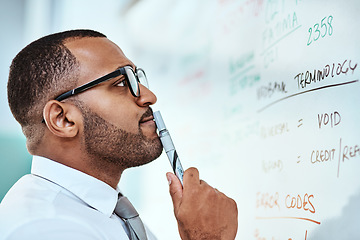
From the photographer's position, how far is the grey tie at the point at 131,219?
0.90 m

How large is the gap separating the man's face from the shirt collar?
53 millimetres

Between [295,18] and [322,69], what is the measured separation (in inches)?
5.8

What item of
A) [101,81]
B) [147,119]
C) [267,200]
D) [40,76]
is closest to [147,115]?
[147,119]

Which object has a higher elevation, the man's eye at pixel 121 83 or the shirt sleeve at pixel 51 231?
the man's eye at pixel 121 83

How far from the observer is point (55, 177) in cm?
89

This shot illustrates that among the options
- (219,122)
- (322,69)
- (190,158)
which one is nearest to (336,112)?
(322,69)

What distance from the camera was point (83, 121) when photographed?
0.91 metres

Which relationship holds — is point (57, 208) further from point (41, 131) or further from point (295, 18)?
point (295, 18)

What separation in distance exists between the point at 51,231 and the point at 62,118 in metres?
0.24

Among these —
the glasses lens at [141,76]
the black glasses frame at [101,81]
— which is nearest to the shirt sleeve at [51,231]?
the black glasses frame at [101,81]

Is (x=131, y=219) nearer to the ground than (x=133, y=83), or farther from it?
nearer to the ground

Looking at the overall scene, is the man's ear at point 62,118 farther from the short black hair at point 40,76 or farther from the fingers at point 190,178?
the fingers at point 190,178

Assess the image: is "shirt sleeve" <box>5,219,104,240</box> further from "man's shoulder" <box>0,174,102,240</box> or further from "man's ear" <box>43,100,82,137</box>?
"man's ear" <box>43,100,82,137</box>

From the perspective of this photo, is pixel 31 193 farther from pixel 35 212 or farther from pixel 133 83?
pixel 133 83
